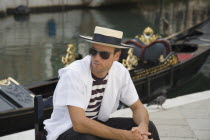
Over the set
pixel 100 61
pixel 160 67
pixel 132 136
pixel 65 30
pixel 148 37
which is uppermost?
pixel 100 61

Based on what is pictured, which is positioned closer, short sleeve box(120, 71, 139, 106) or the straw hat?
the straw hat

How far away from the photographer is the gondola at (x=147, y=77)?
17.5 feet

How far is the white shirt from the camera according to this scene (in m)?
2.29

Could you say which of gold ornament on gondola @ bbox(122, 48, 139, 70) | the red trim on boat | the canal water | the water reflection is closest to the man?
gold ornament on gondola @ bbox(122, 48, 139, 70)

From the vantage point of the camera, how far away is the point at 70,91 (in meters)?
2.29

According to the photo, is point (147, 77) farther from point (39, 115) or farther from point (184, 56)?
point (39, 115)

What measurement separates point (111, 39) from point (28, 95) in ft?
11.2

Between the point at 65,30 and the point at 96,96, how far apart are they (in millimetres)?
17355

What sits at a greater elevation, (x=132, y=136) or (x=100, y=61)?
(x=100, y=61)

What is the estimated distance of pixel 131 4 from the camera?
98.2 feet

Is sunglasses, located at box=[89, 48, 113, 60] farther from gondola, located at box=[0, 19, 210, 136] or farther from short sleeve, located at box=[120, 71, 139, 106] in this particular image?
gondola, located at box=[0, 19, 210, 136]

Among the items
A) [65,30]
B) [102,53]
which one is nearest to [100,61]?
[102,53]

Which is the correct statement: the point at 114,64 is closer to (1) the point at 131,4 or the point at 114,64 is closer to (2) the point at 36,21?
(2) the point at 36,21

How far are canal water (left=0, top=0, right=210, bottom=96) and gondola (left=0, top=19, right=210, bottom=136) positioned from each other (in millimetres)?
649
